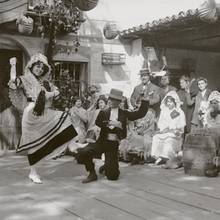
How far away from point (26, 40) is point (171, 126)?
410 centimetres

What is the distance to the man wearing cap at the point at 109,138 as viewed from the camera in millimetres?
7637

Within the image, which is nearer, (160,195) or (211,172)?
(160,195)

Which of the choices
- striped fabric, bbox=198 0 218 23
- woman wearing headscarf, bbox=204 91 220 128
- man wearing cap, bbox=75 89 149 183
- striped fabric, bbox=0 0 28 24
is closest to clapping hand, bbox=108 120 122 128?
man wearing cap, bbox=75 89 149 183

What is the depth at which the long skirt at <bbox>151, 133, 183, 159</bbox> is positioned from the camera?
9.44 m

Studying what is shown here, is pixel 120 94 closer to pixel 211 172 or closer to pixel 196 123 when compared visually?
pixel 211 172

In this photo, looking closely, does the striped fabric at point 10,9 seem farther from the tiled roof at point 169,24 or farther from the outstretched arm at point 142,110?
the outstretched arm at point 142,110

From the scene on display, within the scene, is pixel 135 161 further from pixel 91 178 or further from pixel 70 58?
pixel 70 58

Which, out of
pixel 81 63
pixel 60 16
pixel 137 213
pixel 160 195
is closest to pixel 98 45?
pixel 81 63

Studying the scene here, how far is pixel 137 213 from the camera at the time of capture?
18.7 ft

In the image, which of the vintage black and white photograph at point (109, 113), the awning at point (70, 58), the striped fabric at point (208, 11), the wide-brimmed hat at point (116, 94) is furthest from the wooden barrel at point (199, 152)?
the awning at point (70, 58)

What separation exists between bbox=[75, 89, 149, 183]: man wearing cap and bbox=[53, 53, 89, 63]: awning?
4419mm

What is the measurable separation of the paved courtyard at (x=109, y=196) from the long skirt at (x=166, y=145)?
0.54 meters

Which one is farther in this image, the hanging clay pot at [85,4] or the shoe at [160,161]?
the hanging clay pot at [85,4]

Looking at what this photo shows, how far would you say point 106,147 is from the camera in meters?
7.77
